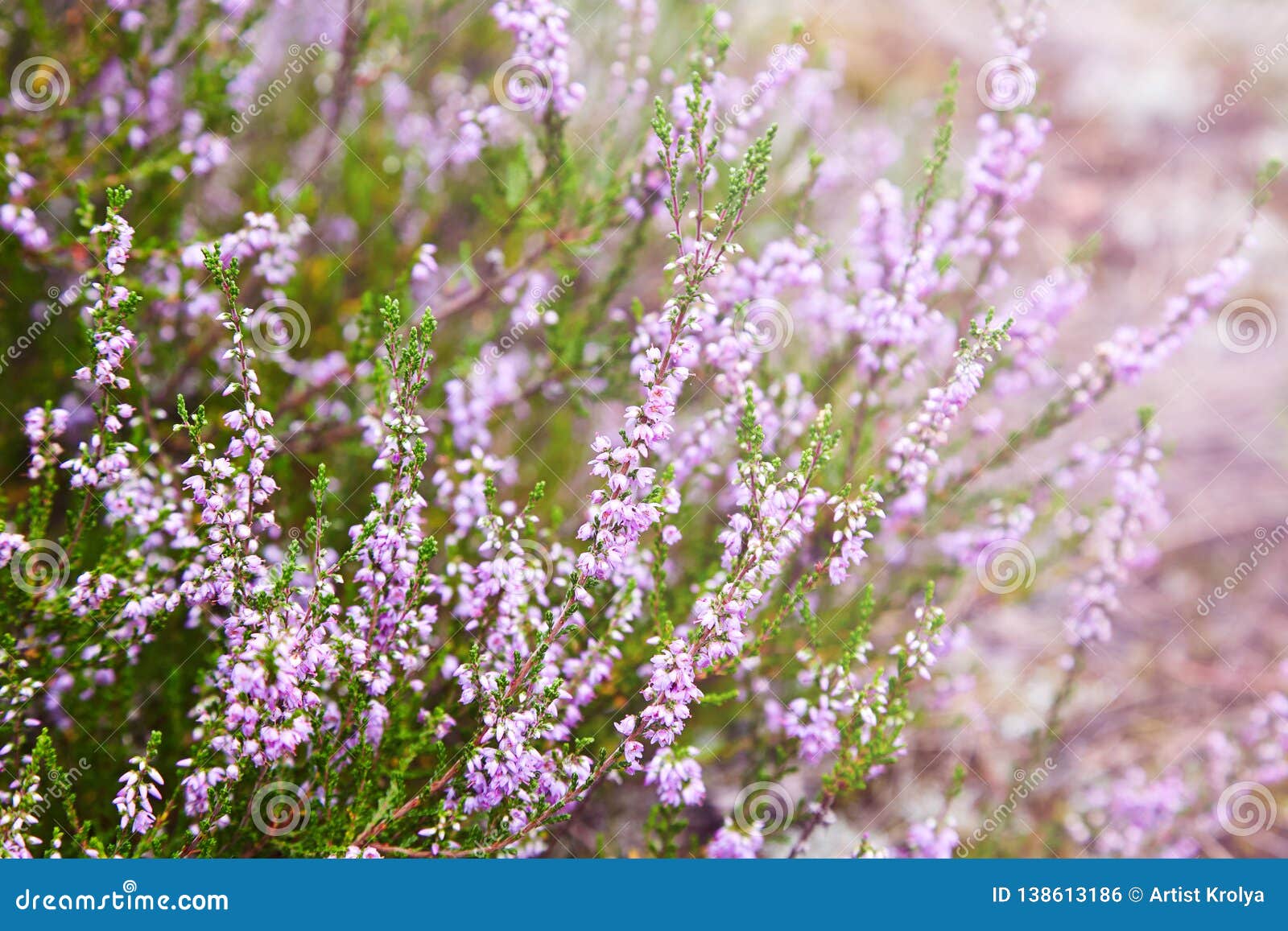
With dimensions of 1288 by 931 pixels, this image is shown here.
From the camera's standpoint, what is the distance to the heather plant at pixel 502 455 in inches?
120

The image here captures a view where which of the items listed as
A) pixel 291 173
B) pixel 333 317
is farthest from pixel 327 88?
pixel 333 317

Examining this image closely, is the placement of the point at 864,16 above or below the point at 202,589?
above

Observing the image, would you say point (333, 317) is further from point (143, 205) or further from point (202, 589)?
point (202, 589)

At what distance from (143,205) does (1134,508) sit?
4988 millimetres

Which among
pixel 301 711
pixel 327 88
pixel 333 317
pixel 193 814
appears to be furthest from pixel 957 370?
pixel 327 88

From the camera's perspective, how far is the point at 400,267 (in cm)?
534

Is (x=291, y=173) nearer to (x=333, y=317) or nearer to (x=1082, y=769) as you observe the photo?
(x=333, y=317)

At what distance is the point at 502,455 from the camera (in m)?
5.51

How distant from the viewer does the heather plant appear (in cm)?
306

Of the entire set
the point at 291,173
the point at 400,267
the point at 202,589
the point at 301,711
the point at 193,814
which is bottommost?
the point at 193,814

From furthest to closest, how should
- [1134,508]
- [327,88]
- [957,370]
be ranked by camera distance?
1. [327,88]
2. [1134,508]
3. [957,370]

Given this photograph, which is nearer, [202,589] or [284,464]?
[202,589]

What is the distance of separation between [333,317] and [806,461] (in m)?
3.26

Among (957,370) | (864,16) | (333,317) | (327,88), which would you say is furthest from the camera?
(864,16)
